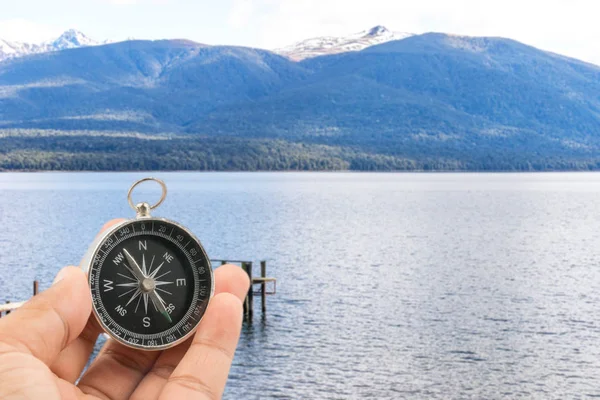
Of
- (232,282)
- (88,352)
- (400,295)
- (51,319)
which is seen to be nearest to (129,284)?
(88,352)

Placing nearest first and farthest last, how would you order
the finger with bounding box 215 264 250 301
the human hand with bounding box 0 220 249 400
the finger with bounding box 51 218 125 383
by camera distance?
1. the human hand with bounding box 0 220 249 400
2. the finger with bounding box 51 218 125 383
3. the finger with bounding box 215 264 250 301

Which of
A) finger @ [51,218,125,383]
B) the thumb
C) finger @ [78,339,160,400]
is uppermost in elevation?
the thumb

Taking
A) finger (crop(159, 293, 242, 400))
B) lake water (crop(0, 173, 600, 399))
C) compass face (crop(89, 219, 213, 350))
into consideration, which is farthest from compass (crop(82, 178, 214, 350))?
lake water (crop(0, 173, 600, 399))

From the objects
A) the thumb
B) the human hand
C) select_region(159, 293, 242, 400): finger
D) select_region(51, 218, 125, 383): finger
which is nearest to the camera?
the human hand

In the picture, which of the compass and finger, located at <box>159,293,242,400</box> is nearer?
finger, located at <box>159,293,242,400</box>

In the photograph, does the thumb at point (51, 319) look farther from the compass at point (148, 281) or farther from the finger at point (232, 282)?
the finger at point (232, 282)

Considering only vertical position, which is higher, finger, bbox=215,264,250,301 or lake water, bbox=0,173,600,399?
finger, bbox=215,264,250,301

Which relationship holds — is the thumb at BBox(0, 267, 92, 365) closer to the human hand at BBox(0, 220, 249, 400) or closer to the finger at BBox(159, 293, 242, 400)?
the human hand at BBox(0, 220, 249, 400)
